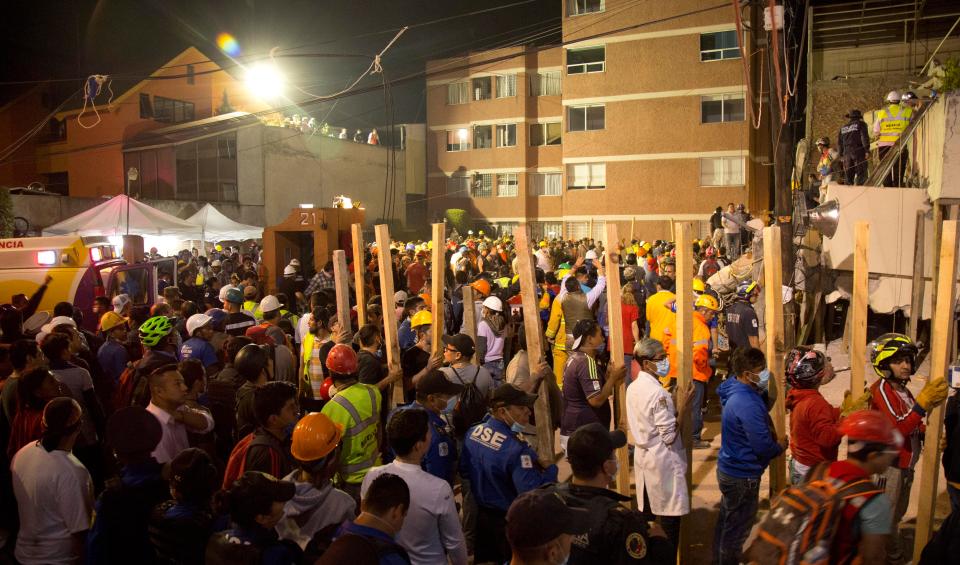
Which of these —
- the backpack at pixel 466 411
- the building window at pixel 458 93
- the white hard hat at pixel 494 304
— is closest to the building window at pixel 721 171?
the building window at pixel 458 93

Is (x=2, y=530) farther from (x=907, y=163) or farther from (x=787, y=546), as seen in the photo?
(x=907, y=163)

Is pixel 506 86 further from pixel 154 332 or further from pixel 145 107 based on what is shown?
pixel 154 332

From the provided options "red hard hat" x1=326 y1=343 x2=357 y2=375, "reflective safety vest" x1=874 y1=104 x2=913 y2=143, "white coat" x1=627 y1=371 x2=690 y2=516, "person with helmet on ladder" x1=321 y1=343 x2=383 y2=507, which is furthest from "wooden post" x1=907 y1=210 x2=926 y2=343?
"red hard hat" x1=326 y1=343 x2=357 y2=375

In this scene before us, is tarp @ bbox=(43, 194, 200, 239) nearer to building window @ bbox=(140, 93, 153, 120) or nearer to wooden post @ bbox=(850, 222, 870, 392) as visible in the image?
wooden post @ bbox=(850, 222, 870, 392)

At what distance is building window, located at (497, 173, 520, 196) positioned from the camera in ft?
135

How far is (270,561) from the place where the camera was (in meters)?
3.28

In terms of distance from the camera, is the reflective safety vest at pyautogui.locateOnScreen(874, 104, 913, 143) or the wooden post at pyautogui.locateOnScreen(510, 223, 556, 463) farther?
the reflective safety vest at pyautogui.locateOnScreen(874, 104, 913, 143)

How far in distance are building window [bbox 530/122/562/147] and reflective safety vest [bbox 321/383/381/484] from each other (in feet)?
119

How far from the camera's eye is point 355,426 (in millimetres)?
4992

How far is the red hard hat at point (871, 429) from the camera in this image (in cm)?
343

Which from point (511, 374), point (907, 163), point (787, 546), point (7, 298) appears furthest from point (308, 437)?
point (907, 163)

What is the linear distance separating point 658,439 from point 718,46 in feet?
106

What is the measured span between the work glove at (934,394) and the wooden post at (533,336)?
9.58 feet

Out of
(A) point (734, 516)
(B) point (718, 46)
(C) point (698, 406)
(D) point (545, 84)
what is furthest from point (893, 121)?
(D) point (545, 84)
